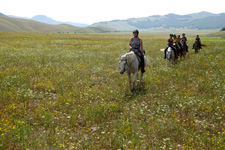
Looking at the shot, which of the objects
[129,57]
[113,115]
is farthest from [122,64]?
[113,115]

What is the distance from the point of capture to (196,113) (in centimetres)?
880

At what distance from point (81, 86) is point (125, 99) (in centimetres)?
397

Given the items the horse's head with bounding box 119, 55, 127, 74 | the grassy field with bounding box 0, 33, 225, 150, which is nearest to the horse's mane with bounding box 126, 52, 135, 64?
the horse's head with bounding box 119, 55, 127, 74

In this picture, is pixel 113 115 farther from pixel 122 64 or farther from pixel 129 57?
pixel 129 57

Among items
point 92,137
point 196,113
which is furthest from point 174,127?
point 92,137

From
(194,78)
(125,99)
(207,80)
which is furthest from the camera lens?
(194,78)

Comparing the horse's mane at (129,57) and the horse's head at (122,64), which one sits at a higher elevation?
the horse's mane at (129,57)

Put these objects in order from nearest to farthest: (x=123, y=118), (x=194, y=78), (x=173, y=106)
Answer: (x=123, y=118) < (x=173, y=106) < (x=194, y=78)

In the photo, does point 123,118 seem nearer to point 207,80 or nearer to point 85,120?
point 85,120

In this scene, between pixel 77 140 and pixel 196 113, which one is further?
pixel 196 113

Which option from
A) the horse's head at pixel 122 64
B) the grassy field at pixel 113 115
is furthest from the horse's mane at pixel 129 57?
the grassy field at pixel 113 115

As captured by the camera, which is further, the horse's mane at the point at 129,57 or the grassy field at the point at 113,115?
the horse's mane at the point at 129,57

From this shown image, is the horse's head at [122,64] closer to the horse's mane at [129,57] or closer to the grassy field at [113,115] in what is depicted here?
the horse's mane at [129,57]

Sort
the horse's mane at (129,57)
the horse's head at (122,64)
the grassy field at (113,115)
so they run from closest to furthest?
the grassy field at (113,115)
the horse's head at (122,64)
the horse's mane at (129,57)
